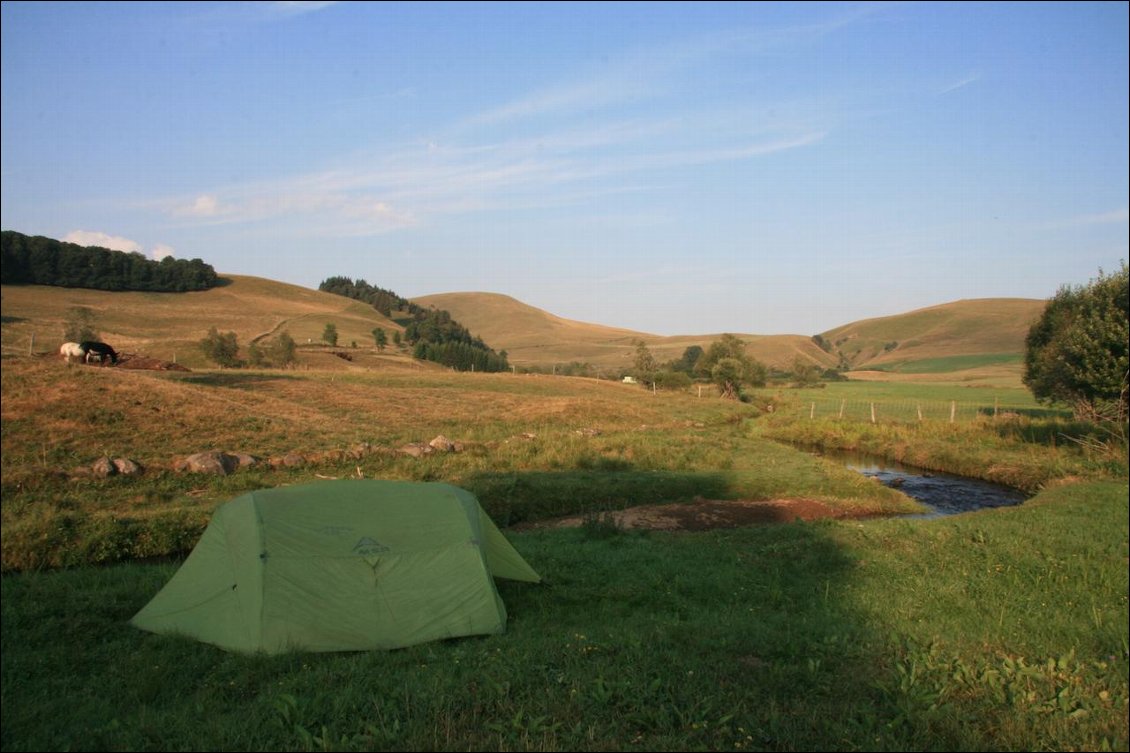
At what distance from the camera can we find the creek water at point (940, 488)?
2153 cm

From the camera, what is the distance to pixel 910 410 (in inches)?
1767

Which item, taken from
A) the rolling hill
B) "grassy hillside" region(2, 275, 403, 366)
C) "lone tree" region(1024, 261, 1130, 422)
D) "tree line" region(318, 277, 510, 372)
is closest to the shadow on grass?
"lone tree" region(1024, 261, 1130, 422)

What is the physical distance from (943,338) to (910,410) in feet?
360

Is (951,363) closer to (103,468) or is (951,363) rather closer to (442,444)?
(442,444)

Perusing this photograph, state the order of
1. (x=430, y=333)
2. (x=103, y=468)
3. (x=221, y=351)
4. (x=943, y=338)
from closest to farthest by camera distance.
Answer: (x=103, y=468) → (x=221, y=351) → (x=430, y=333) → (x=943, y=338)

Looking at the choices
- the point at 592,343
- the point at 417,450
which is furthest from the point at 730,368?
the point at 592,343

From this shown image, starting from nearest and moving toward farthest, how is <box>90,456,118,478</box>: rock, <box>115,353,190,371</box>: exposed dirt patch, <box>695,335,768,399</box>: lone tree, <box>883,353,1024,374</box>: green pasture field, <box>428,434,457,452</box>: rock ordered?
<box>90,456,118,478</box>: rock < <box>428,434,457,452</box>: rock < <box>115,353,190,371</box>: exposed dirt patch < <box>695,335,768,399</box>: lone tree < <box>883,353,1024,374</box>: green pasture field

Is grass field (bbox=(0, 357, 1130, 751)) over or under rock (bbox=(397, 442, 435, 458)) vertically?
under

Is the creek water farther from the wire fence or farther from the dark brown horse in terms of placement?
the dark brown horse

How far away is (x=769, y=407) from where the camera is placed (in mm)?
54188

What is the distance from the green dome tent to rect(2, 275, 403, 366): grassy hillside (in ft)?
159

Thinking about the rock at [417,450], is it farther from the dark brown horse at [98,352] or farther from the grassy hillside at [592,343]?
the grassy hillside at [592,343]

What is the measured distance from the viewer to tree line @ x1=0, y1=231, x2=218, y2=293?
78438 millimetres

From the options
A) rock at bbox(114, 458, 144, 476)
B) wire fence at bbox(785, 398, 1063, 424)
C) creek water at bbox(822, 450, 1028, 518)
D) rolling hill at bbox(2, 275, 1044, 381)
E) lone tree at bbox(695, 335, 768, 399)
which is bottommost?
creek water at bbox(822, 450, 1028, 518)
